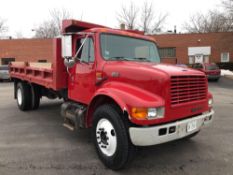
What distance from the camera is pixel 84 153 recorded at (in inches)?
186

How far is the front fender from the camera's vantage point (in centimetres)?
361

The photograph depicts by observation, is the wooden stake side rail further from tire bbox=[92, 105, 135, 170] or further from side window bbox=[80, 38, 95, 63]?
tire bbox=[92, 105, 135, 170]

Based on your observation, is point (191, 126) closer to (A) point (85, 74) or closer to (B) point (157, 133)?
(B) point (157, 133)

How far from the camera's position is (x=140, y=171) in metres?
3.95

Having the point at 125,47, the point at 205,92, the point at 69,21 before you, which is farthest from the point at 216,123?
the point at 69,21

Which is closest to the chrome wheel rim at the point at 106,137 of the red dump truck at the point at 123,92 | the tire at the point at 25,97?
the red dump truck at the point at 123,92

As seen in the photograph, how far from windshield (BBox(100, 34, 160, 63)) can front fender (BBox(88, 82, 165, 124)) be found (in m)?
0.76

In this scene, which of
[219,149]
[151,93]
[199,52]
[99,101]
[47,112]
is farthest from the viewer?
[199,52]

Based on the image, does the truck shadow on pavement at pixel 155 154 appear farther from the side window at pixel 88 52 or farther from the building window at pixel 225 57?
the building window at pixel 225 57

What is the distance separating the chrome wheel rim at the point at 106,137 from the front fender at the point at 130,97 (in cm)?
49

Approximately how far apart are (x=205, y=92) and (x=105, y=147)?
203 cm

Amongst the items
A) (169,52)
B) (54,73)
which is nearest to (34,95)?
(54,73)

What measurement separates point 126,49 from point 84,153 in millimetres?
2172

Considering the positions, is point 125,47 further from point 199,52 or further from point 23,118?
point 199,52
